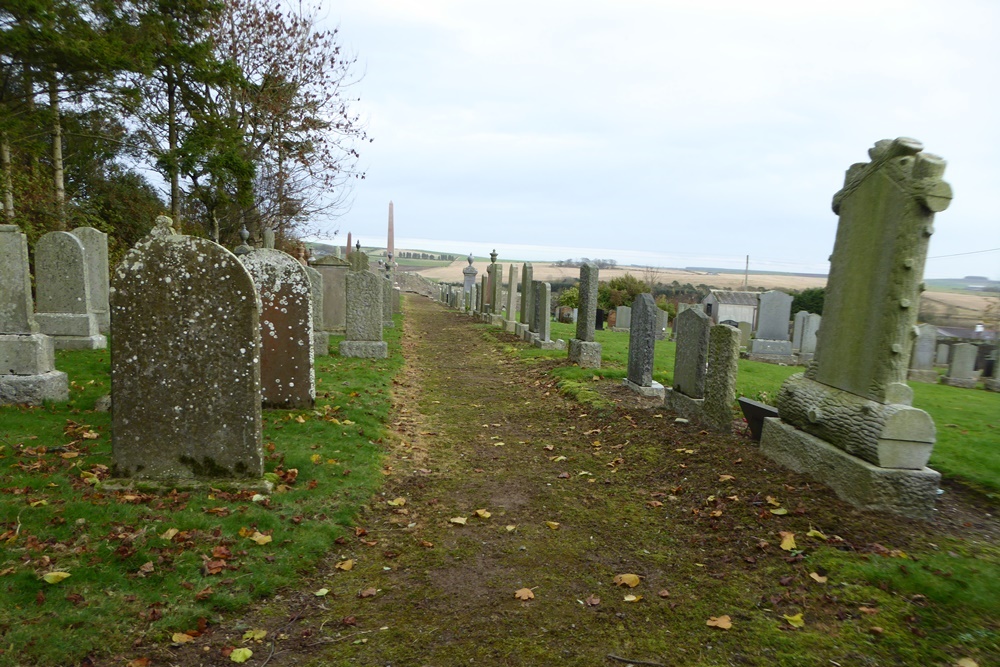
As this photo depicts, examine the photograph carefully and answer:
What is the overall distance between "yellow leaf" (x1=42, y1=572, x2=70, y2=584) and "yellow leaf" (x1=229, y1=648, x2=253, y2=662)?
123cm

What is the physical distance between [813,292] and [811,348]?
12.5 metres

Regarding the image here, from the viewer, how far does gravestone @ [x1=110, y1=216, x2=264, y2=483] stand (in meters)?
4.74

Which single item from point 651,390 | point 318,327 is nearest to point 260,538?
point 651,390

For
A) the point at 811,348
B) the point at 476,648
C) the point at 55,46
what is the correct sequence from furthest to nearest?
the point at 811,348 → the point at 55,46 → the point at 476,648

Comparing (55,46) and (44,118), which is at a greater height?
(55,46)

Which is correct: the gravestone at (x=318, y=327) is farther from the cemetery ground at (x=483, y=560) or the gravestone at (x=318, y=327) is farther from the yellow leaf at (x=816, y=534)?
the yellow leaf at (x=816, y=534)

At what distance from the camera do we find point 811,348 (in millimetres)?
19875

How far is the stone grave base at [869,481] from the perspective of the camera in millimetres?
4551

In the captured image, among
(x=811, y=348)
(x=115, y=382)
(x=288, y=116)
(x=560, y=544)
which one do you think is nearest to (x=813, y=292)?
(x=811, y=348)

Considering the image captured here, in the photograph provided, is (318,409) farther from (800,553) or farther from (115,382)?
(800,553)

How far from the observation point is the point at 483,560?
4.41m

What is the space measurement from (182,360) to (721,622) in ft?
14.6

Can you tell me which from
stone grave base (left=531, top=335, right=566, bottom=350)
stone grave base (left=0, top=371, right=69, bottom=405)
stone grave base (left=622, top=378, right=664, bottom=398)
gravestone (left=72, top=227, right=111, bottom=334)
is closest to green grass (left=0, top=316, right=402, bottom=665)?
stone grave base (left=0, top=371, right=69, bottom=405)

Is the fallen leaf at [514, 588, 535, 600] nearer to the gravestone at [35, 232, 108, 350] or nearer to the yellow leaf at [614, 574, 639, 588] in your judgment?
the yellow leaf at [614, 574, 639, 588]
